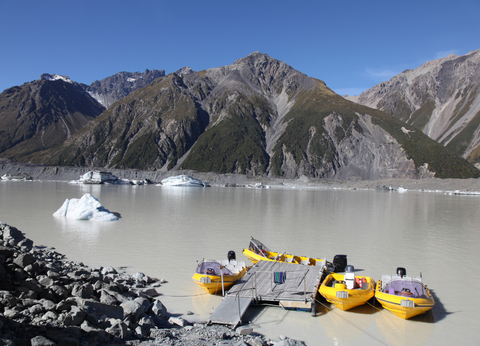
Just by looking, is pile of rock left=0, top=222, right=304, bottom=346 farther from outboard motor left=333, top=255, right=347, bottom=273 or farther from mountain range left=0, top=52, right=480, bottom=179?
mountain range left=0, top=52, right=480, bottom=179

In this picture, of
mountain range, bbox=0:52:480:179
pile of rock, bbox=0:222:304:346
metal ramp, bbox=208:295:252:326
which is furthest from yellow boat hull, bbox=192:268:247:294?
mountain range, bbox=0:52:480:179

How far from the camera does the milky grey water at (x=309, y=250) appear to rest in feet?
40.1

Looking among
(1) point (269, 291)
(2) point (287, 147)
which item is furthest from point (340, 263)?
(2) point (287, 147)

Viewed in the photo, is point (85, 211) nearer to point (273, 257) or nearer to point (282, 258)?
point (273, 257)

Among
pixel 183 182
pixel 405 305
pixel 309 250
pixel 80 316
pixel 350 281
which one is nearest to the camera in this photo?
pixel 80 316

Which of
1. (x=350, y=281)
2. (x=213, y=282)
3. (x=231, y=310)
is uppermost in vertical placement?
(x=350, y=281)

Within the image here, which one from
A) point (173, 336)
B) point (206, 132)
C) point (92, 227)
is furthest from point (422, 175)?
point (173, 336)

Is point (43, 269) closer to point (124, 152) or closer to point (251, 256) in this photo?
point (251, 256)

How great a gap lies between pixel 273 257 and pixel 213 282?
19.8ft

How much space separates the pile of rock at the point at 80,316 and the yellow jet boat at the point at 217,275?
7.53ft

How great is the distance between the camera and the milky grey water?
1222cm

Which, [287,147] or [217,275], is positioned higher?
[287,147]

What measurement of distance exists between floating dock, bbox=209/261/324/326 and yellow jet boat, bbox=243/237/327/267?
1.60m

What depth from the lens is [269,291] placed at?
1414cm
